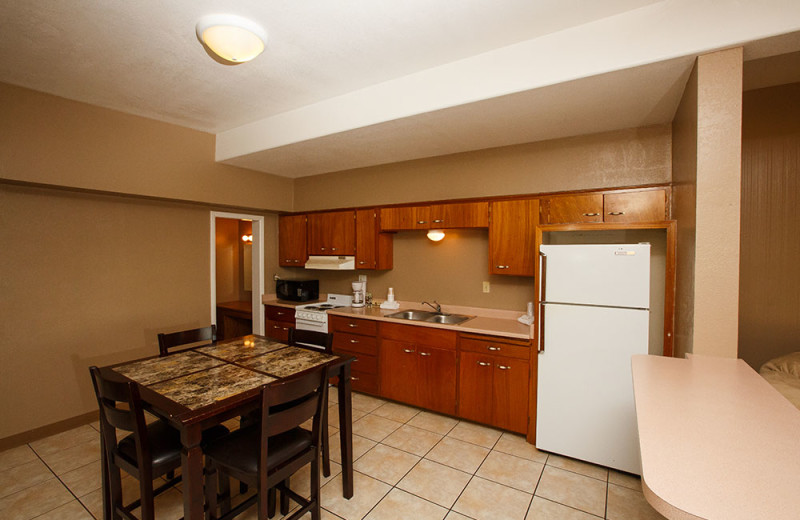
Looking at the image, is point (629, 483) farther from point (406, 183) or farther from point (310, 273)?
point (310, 273)

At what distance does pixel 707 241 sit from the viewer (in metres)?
1.83

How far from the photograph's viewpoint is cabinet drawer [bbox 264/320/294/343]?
14.8 ft

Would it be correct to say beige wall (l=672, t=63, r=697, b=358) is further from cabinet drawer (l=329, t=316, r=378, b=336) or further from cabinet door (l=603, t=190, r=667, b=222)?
cabinet drawer (l=329, t=316, r=378, b=336)

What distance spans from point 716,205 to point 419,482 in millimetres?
2416

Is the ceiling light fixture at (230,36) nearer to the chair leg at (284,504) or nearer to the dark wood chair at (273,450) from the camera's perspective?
the dark wood chair at (273,450)

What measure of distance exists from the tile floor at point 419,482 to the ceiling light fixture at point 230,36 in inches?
103

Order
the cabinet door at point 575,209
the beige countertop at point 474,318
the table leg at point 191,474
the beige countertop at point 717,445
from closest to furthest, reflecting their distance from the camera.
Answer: the beige countertop at point 717,445, the table leg at point 191,474, the cabinet door at point 575,209, the beige countertop at point 474,318

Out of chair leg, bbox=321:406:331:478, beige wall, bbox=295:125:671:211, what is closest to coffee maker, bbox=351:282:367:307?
beige wall, bbox=295:125:671:211

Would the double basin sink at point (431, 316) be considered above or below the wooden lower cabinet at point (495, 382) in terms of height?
above

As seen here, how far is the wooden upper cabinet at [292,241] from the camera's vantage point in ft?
15.9

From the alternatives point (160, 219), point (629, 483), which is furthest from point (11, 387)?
point (629, 483)

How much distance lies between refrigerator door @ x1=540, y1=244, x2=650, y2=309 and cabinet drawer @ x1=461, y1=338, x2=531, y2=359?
499 millimetres

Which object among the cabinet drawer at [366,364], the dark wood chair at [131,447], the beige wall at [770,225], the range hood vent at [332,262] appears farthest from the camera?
the range hood vent at [332,262]

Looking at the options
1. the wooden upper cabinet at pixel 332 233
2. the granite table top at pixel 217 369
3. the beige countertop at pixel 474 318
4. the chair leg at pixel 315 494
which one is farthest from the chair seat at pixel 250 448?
the wooden upper cabinet at pixel 332 233
